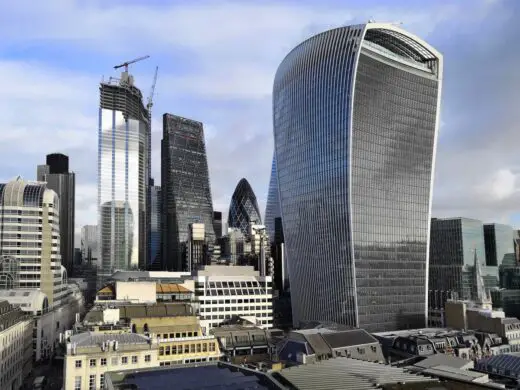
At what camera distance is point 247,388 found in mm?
58094

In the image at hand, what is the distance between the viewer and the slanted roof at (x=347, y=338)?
127 metres

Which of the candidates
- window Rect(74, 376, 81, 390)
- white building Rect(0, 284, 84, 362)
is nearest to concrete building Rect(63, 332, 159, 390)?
window Rect(74, 376, 81, 390)

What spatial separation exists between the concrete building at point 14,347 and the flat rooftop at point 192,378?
2688 inches

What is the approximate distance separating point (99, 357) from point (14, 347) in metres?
53.1

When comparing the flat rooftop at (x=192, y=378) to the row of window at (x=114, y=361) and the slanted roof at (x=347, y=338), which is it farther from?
the slanted roof at (x=347, y=338)

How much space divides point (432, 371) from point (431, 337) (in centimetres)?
8603

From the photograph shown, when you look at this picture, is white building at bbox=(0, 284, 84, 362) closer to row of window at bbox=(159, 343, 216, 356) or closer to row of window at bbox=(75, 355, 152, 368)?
row of window at bbox=(159, 343, 216, 356)

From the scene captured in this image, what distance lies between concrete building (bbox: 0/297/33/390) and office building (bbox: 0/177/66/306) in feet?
119

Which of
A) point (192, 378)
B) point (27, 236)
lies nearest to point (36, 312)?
point (27, 236)

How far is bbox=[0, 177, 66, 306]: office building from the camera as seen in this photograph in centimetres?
19075

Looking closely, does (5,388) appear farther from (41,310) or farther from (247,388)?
(247,388)

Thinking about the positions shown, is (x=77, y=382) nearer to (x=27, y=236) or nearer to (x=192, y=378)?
(x=192, y=378)

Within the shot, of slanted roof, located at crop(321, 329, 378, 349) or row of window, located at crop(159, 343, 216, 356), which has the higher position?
row of window, located at crop(159, 343, 216, 356)

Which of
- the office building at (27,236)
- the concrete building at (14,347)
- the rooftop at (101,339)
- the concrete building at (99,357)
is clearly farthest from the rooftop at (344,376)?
→ the office building at (27,236)
